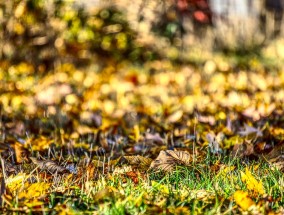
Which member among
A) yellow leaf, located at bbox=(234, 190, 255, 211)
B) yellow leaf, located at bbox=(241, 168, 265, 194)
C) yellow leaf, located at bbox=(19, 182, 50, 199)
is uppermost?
yellow leaf, located at bbox=(19, 182, 50, 199)

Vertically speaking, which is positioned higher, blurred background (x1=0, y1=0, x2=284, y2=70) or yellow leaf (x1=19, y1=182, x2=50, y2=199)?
yellow leaf (x1=19, y1=182, x2=50, y2=199)

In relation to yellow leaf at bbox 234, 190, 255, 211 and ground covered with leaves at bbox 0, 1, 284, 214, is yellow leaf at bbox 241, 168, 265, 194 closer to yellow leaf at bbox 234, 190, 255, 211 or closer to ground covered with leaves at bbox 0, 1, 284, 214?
ground covered with leaves at bbox 0, 1, 284, 214

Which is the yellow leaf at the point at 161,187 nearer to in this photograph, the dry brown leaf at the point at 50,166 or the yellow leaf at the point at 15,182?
the yellow leaf at the point at 15,182

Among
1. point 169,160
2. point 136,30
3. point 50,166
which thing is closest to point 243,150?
point 169,160

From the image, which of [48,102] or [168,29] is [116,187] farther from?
[168,29]

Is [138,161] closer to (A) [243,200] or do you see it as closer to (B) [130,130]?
(A) [243,200]

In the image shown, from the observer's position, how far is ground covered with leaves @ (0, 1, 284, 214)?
2.42 meters

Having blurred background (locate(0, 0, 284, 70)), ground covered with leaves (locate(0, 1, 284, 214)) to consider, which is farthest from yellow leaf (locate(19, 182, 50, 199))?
blurred background (locate(0, 0, 284, 70))

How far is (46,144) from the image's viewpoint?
153 inches

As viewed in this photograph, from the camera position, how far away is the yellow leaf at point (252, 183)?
254 cm

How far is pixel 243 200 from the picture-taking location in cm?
234

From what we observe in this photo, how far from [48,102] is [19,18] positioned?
3.89ft

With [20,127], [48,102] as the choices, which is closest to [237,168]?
[20,127]

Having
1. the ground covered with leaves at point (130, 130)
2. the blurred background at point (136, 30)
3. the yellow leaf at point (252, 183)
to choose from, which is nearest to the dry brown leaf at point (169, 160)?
the ground covered with leaves at point (130, 130)
